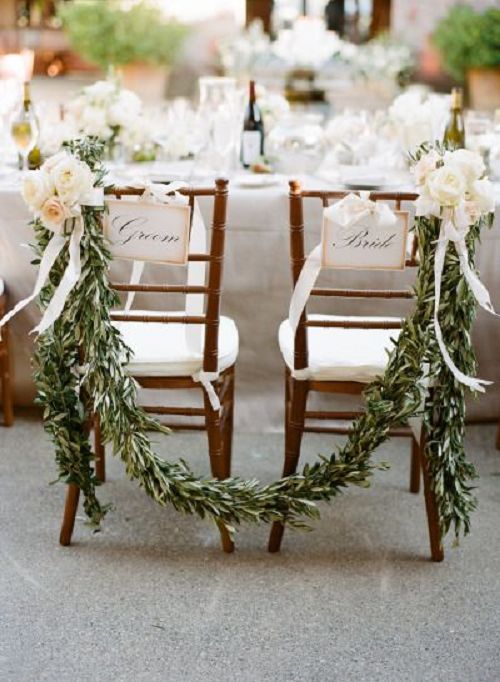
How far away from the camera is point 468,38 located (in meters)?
8.47

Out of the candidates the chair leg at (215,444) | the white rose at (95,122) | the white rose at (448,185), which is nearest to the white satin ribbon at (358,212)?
the white rose at (448,185)

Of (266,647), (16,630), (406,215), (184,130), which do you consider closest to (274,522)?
(266,647)

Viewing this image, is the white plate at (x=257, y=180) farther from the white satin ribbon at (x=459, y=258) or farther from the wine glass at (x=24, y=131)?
the white satin ribbon at (x=459, y=258)

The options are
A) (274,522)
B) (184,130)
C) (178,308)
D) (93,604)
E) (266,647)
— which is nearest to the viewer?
(266,647)

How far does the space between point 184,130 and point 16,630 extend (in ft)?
7.12

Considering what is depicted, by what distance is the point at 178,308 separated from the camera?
122 inches

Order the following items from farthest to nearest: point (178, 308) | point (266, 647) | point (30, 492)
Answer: point (178, 308)
point (30, 492)
point (266, 647)

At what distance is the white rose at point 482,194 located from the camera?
A: 2049 millimetres

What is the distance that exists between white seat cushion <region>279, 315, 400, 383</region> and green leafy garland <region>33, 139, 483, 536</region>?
0.07m

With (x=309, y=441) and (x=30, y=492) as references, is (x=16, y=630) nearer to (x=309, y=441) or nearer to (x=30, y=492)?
(x=30, y=492)

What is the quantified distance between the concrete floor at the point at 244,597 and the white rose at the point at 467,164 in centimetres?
96

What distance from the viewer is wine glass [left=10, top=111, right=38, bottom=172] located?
10.8 ft

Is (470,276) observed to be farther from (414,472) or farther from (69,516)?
(69,516)

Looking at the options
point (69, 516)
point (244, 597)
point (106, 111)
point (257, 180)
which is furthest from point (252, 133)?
point (244, 597)
